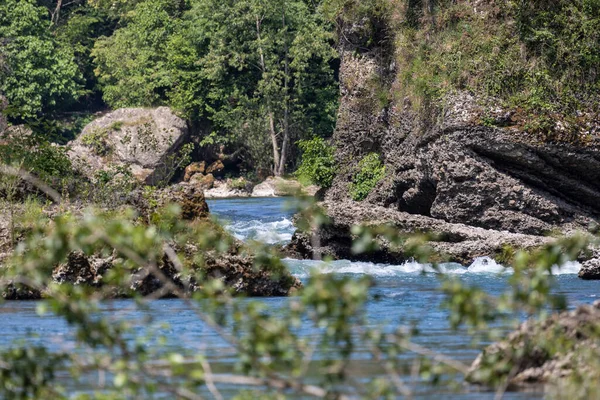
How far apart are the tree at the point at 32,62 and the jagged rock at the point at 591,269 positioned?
4615 centimetres

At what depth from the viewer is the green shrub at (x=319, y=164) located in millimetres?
29328

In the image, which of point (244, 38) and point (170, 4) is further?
point (170, 4)

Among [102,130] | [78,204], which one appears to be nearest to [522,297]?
[78,204]

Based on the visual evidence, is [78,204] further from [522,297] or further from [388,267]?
[522,297]

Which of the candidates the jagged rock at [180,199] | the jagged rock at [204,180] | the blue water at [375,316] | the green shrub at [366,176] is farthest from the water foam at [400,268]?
the jagged rock at [204,180]

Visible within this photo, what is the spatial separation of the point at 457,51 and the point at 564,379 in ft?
50.7

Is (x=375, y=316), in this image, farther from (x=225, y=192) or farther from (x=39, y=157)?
(x=225, y=192)

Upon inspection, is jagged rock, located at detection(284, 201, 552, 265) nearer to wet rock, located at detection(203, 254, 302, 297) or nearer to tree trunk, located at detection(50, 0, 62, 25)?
wet rock, located at detection(203, 254, 302, 297)

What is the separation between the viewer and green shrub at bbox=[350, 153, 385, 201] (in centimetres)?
2670

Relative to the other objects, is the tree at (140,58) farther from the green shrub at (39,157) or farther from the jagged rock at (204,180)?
the green shrub at (39,157)

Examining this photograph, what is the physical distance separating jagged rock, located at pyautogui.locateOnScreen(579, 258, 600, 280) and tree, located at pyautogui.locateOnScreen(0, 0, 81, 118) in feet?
151

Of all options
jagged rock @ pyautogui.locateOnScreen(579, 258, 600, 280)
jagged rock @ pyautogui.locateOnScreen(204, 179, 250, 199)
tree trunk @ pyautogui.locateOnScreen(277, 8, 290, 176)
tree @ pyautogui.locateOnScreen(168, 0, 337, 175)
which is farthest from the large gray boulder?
jagged rock @ pyautogui.locateOnScreen(579, 258, 600, 280)

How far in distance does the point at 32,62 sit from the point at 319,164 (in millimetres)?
35487

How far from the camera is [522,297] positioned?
247 inches
